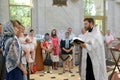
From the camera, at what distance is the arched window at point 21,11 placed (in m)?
9.35

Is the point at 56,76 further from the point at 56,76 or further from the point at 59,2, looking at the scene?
the point at 59,2

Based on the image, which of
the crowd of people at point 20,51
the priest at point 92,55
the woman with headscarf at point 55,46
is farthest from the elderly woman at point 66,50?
the priest at point 92,55

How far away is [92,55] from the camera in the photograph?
14.6 feet

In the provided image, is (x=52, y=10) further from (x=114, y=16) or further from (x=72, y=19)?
(x=114, y=16)

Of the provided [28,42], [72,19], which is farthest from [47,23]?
[28,42]

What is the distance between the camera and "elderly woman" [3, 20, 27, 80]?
3205 mm

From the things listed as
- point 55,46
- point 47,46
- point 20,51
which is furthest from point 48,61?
point 20,51

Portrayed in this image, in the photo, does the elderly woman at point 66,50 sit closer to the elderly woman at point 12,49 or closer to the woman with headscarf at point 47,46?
the woman with headscarf at point 47,46

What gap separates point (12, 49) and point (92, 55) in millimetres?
1723

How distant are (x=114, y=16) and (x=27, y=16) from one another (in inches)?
159

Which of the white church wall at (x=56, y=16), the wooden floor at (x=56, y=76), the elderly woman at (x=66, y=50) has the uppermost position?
the white church wall at (x=56, y=16)

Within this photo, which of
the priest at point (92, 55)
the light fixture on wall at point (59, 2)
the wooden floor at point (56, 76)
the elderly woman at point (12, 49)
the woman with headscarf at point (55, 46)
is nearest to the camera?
the elderly woman at point (12, 49)

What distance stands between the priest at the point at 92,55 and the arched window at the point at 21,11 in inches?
212

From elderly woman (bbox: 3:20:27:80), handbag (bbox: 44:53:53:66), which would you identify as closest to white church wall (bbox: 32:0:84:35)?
handbag (bbox: 44:53:53:66)
